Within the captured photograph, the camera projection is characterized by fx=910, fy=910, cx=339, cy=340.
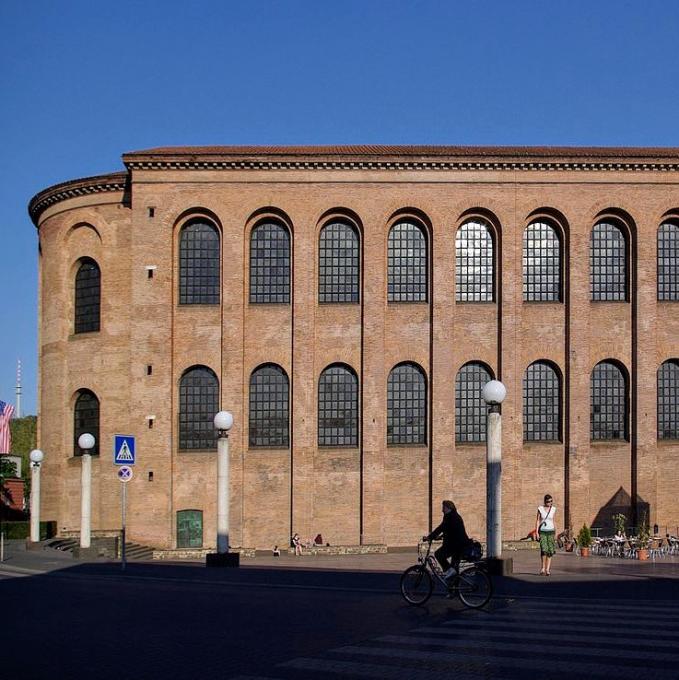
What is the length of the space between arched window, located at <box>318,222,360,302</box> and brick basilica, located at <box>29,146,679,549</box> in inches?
2.9

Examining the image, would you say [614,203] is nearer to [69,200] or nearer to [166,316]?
[166,316]

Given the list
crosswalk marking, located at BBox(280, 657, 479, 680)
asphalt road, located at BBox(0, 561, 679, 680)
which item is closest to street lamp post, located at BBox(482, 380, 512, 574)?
asphalt road, located at BBox(0, 561, 679, 680)

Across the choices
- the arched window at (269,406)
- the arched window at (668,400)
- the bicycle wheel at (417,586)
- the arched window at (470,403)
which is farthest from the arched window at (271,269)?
the bicycle wheel at (417,586)

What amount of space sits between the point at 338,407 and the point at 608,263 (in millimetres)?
11542

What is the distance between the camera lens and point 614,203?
33906 mm

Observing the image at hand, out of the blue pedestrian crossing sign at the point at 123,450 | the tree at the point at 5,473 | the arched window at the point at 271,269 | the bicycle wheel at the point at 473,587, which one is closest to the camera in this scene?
the bicycle wheel at the point at 473,587

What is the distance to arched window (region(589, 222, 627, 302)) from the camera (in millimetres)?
34188

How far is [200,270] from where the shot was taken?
1337 inches

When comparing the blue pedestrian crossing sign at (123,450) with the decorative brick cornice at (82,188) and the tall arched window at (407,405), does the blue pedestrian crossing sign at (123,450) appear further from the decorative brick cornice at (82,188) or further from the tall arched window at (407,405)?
the decorative brick cornice at (82,188)

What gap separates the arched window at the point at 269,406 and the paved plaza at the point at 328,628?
13495mm

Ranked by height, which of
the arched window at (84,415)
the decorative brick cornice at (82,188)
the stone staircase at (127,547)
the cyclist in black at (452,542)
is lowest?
the stone staircase at (127,547)

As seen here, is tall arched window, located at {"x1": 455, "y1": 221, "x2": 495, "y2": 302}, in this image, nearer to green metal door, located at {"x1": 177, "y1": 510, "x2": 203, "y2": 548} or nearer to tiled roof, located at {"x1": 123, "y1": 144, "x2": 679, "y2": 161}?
tiled roof, located at {"x1": 123, "y1": 144, "x2": 679, "y2": 161}

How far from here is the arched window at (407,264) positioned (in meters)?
33.9

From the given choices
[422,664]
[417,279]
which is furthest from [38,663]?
[417,279]
